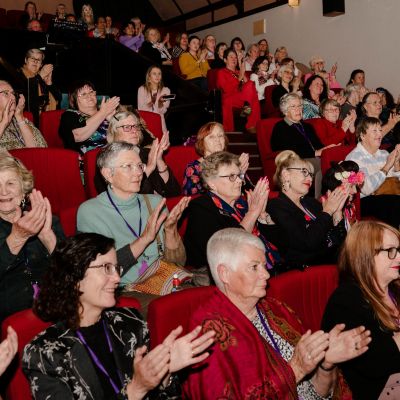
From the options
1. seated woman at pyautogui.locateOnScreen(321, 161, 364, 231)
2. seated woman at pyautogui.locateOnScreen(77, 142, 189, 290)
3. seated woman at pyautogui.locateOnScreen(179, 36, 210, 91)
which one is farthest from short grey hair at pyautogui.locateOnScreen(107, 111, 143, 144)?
seated woman at pyautogui.locateOnScreen(179, 36, 210, 91)

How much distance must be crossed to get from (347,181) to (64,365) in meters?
2.06

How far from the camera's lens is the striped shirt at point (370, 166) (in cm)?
376

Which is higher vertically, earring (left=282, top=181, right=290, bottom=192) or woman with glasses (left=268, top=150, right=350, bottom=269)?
earring (left=282, top=181, right=290, bottom=192)

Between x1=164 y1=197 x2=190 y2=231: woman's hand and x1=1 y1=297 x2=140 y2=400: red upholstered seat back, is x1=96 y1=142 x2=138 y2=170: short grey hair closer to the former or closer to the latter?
x1=164 y1=197 x2=190 y2=231: woman's hand

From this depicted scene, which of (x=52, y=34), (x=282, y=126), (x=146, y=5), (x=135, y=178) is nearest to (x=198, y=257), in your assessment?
(x=135, y=178)

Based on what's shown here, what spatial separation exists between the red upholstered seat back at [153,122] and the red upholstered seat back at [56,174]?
1135 millimetres

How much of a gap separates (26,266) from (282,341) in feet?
3.05

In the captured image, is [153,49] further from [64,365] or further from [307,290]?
[64,365]

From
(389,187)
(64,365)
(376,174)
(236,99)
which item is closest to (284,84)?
(236,99)

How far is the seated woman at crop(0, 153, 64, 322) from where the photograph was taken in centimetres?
189

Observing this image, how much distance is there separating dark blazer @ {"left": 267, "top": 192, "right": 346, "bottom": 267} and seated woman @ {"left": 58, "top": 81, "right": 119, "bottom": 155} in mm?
1312

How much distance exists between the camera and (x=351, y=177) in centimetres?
308

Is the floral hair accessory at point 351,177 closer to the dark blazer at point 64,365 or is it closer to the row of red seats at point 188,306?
the row of red seats at point 188,306

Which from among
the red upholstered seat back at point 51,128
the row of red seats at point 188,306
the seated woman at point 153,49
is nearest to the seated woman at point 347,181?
the row of red seats at point 188,306
